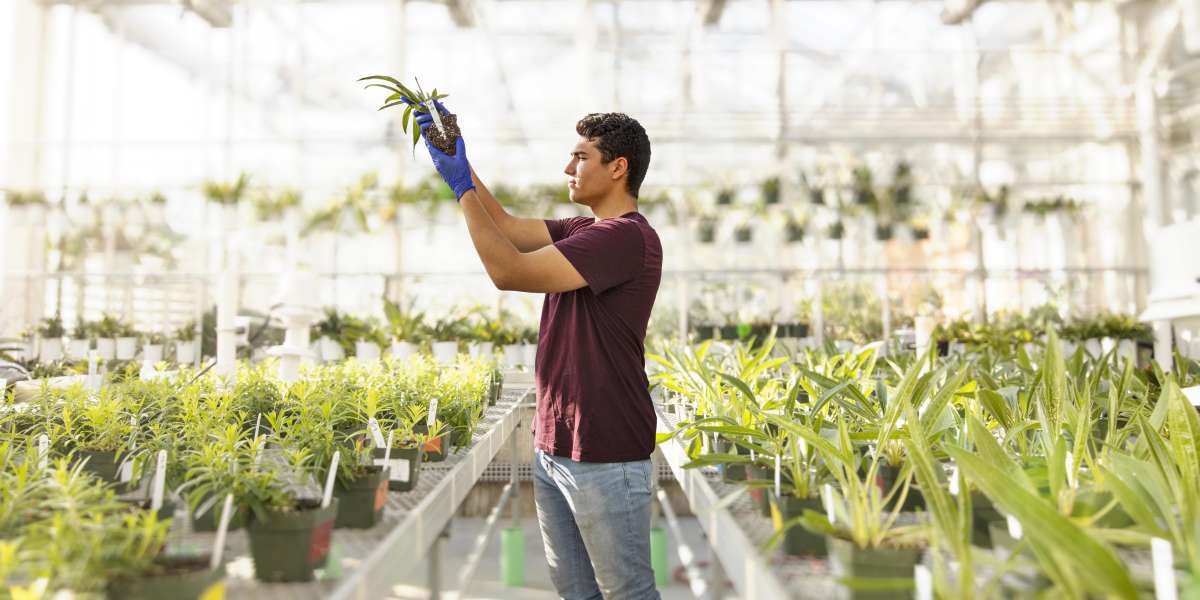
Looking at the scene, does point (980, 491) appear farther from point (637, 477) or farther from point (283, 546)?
point (283, 546)

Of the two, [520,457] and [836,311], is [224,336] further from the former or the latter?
[836,311]

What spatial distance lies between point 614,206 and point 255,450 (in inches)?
32.7

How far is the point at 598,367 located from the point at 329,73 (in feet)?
22.2

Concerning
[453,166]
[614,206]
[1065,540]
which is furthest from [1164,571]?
[453,166]

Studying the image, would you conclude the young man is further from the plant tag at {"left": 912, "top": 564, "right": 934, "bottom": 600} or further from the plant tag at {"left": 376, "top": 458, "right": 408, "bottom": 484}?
the plant tag at {"left": 912, "top": 564, "right": 934, "bottom": 600}

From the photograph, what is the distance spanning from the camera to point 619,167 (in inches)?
64.6

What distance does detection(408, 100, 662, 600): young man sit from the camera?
1.47 m

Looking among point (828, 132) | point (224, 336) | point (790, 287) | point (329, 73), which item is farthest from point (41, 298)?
point (828, 132)

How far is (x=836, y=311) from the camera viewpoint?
6609 mm

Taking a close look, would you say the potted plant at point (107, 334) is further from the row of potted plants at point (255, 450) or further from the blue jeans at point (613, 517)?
the blue jeans at point (613, 517)

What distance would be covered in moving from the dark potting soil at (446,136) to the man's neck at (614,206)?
318 millimetres

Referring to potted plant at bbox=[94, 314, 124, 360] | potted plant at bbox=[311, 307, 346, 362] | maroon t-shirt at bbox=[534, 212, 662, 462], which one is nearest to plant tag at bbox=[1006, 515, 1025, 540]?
maroon t-shirt at bbox=[534, 212, 662, 462]

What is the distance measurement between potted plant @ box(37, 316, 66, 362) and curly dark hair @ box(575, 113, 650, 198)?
576 centimetres

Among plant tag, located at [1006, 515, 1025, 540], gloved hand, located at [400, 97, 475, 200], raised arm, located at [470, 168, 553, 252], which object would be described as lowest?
plant tag, located at [1006, 515, 1025, 540]
